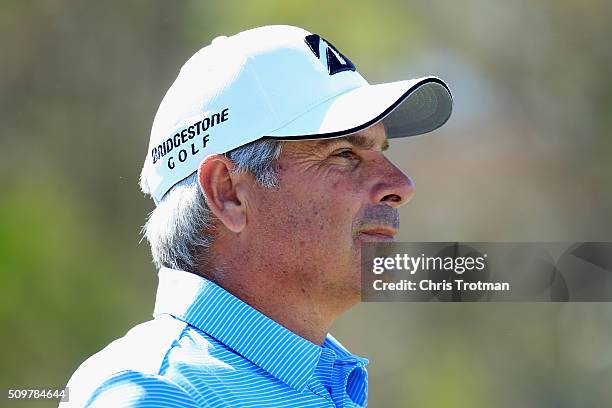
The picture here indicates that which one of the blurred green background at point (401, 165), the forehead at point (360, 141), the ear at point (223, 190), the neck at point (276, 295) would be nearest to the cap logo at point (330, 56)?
the forehead at point (360, 141)

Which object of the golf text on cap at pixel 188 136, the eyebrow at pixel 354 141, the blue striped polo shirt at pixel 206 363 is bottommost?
the blue striped polo shirt at pixel 206 363

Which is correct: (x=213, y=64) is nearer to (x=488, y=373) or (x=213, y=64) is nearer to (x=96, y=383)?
(x=96, y=383)

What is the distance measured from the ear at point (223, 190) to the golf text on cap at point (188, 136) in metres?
0.04

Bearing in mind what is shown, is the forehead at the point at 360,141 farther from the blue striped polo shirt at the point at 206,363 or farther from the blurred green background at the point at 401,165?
the blurred green background at the point at 401,165

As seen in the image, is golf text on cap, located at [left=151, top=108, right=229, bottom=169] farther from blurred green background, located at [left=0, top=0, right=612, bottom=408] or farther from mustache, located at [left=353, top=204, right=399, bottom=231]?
blurred green background, located at [left=0, top=0, right=612, bottom=408]

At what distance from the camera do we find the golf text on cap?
1622 mm

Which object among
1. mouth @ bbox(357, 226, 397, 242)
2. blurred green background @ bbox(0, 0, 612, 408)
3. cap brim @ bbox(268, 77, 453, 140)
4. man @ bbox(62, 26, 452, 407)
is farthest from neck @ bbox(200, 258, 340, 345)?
blurred green background @ bbox(0, 0, 612, 408)

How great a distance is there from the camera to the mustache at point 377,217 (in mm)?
1623

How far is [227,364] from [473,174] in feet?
13.2

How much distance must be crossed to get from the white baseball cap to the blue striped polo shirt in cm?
22

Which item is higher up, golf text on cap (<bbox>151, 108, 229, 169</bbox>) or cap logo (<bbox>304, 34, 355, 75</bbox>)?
cap logo (<bbox>304, 34, 355, 75</bbox>)

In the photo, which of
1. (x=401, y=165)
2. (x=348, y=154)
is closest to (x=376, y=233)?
(x=348, y=154)

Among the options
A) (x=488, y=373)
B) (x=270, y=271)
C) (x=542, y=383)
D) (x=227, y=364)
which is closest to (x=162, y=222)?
(x=270, y=271)

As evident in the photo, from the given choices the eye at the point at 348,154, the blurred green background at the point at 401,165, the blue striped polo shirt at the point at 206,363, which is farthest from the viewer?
the blurred green background at the point at 401,165
